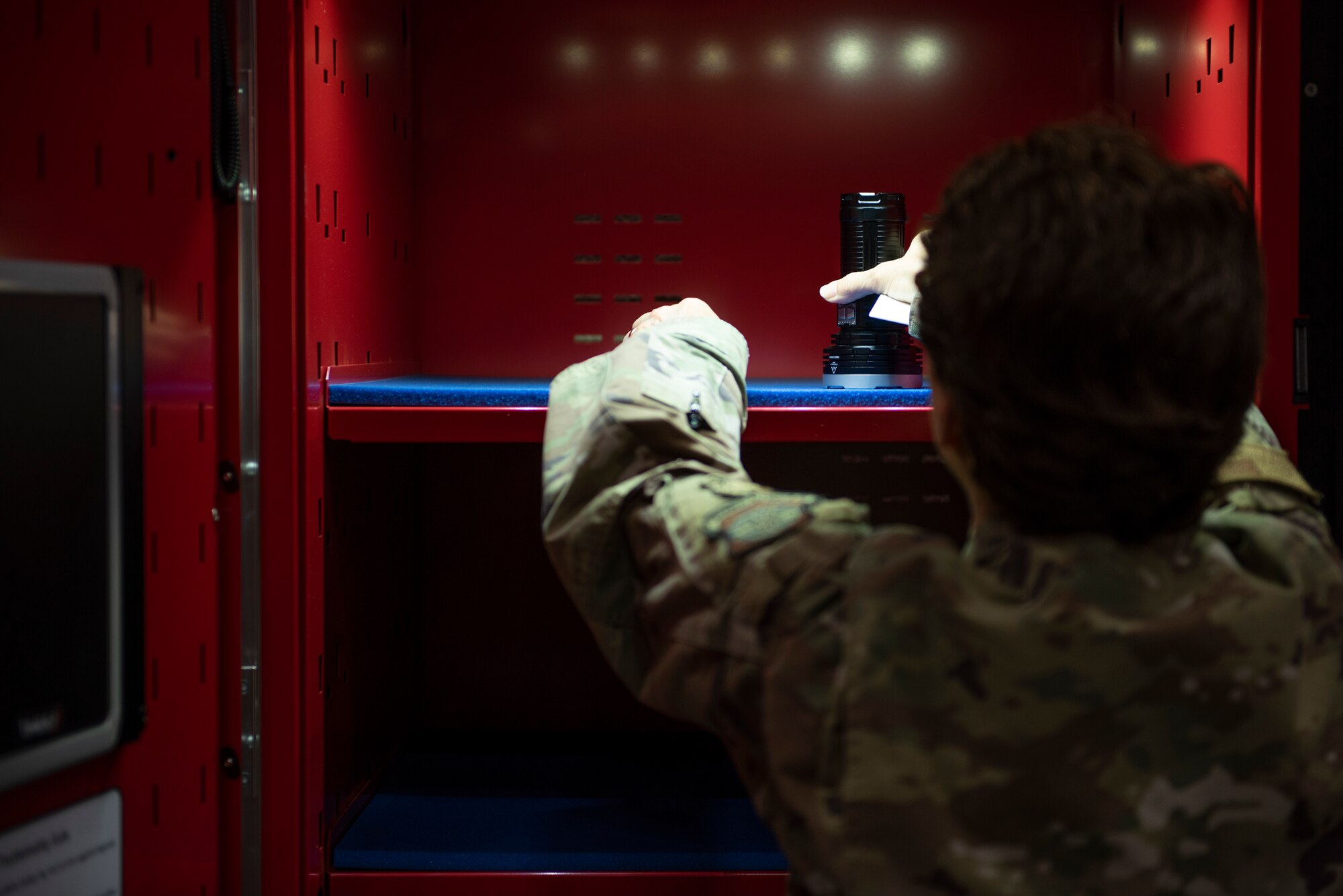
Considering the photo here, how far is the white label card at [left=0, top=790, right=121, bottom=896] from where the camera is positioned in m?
0.66

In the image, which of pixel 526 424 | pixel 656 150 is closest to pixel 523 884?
pixel 526 424

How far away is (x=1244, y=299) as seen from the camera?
20.5 inches

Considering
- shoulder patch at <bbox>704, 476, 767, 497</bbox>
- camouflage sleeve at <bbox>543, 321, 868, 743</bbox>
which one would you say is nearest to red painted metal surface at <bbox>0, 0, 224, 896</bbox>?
camouflage sleeve at <bbox>543, 321, 868, 743</bbox>

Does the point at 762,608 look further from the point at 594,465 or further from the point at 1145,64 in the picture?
the point at 1145,64

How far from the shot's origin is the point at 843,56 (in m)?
1.46

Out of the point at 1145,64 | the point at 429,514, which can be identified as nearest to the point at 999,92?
the point at 1145,64

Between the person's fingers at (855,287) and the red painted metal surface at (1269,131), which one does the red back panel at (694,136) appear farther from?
the red painted metal surface at (1269,131)

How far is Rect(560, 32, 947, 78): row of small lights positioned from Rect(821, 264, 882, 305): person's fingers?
0.44 metres

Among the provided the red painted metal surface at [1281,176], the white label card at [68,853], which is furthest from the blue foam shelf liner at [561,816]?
the red painted metal surface at [1281,176]

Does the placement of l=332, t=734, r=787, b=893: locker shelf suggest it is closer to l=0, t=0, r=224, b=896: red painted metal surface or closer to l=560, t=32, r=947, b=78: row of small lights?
l=0, t=0, r=224, b=896: red painted metal surface

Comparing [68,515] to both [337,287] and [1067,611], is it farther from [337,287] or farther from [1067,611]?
[1067,611]

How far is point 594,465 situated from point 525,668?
0.94 m

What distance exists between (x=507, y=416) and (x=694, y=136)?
2.12 feet

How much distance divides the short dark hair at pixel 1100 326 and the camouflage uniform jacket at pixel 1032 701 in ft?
0.12
